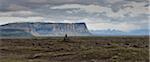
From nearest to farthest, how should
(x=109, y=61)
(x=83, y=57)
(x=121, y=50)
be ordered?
(x=109, y=61), (x=83, y=57), (x=121, y=50)

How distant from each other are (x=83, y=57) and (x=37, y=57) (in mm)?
7151

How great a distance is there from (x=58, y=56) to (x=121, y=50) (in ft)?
28.5

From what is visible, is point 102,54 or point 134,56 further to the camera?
point 102,54

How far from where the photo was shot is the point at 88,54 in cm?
3869

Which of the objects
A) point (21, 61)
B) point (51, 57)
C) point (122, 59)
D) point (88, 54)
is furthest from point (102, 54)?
point (21, 61)

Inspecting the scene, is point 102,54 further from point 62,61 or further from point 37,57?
point 37,57

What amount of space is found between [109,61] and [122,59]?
5.16 ft

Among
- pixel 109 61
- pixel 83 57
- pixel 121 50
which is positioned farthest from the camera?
pixel 121 50

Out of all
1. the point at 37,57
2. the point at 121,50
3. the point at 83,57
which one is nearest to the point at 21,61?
the point at 37,57

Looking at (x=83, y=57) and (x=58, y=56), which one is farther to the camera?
(x=58, y=56)

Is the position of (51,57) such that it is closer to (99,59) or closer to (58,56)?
(58,56)

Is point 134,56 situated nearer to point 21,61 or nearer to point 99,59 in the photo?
point 99,59

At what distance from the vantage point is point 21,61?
36750 mm

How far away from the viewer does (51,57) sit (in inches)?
1582
